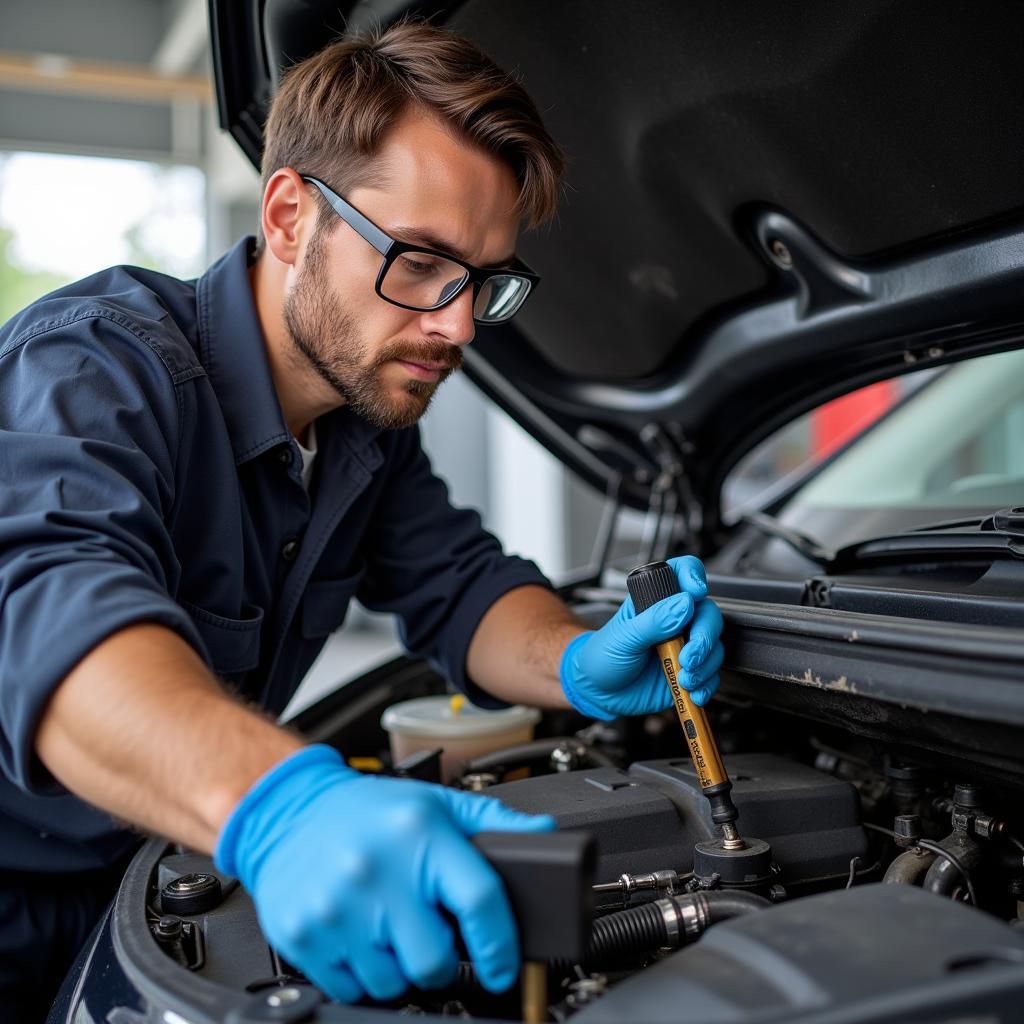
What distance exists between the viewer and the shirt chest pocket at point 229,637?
3.80ft

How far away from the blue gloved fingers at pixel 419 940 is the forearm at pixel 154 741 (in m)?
0.14

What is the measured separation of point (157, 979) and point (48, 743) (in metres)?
0.18

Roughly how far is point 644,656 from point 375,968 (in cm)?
52

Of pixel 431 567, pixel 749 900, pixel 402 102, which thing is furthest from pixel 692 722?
pixel 402 102

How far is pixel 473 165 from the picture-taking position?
115cm

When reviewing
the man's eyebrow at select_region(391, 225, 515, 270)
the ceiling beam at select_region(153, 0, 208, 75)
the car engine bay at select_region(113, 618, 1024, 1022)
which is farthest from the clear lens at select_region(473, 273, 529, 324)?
the ceiling beam at select_region(153, 0, 208, 75)

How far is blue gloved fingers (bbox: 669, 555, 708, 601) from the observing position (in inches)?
40.8

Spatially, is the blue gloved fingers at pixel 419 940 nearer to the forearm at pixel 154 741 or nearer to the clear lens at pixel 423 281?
the forearm at pixel 154 741

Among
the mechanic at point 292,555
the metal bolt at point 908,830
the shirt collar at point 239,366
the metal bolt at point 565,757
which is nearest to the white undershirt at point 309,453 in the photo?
the mechanic at point 292,555

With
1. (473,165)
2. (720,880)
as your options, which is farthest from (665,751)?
(473,165)

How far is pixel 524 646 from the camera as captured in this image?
134 cm

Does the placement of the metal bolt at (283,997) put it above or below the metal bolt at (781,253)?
below

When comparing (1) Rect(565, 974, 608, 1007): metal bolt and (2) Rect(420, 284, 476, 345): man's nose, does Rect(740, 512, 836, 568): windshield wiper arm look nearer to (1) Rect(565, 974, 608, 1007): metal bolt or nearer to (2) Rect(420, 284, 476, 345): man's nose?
(2) Rect(420, 284, 476, 345): man's nose

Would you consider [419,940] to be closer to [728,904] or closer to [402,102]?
[728,904]
